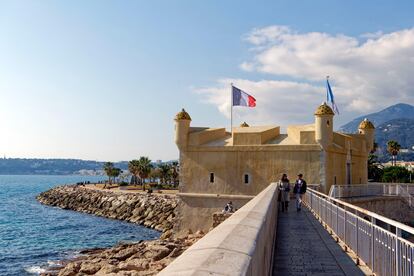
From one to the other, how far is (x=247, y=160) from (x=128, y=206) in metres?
31.6

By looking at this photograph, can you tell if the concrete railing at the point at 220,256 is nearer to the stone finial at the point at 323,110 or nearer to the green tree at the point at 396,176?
the stone finial at the point at 323,110

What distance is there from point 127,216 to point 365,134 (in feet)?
104

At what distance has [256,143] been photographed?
2962cm

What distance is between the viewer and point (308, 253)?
32.5 ft

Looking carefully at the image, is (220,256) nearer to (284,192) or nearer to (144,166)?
(284,192)

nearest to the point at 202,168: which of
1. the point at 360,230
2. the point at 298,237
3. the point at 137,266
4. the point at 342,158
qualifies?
the point at 342,158

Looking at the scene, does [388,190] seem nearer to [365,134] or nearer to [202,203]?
[365,134]

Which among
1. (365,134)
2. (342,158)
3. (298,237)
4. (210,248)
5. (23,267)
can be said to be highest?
(365,134)

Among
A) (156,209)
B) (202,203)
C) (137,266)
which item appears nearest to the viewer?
(137,266)

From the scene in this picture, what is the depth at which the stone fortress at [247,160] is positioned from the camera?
1112 inches

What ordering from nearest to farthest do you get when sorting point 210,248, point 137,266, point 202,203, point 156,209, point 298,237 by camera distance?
point 210,248 < point 298,237 < point 137,266 < point 202,203 < point 156,209

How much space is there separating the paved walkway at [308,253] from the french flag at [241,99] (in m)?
18.4

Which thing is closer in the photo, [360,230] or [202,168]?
[360,230]

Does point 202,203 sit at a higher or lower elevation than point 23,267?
higher
